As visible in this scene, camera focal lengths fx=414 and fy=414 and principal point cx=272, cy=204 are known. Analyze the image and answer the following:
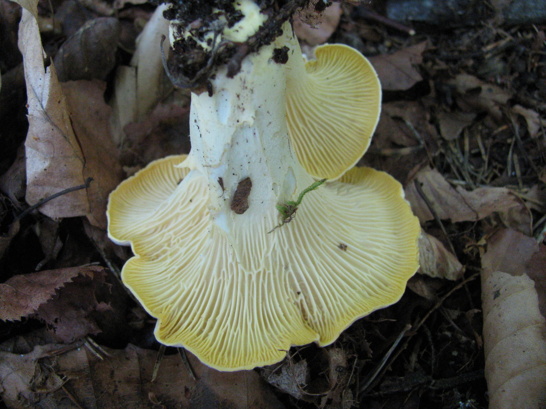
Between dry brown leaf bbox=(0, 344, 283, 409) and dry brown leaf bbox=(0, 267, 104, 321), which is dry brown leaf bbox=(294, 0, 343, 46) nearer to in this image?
dry brown leaf bbox=(0, 267, 104, 321)

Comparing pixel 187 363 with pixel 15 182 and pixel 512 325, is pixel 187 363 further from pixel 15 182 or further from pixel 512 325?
pixel 512 325

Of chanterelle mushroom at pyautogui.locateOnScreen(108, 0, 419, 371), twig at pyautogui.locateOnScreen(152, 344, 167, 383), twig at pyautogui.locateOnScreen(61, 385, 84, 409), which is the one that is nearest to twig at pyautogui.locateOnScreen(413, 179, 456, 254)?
chanterelle mushroom at pyautogui.locateOnScreen(108, 0, 419, 371)

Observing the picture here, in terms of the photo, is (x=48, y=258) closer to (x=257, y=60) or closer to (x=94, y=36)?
(x=94, y=36)

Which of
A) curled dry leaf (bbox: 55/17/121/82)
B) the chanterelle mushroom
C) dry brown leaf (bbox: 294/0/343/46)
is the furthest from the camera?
dry brown leaf (bbox: 294/0/343/46)

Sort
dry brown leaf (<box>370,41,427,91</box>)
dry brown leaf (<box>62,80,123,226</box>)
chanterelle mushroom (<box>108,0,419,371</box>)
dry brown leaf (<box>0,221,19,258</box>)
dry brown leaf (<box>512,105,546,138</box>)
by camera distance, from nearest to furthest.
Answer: chanterelle mushroom (<box>108,0,419,371</box>) < dry brown leaf (<box>0,221,19,258</box>) < dry brown leaf (<box>62,80,123,226</box>) < dry brown leaf (<box>512,105,546,138</box>) < dry brown leaf (<box>370,41,427,91</box>)

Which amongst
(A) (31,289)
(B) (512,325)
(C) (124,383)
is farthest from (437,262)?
(A) (31,289)

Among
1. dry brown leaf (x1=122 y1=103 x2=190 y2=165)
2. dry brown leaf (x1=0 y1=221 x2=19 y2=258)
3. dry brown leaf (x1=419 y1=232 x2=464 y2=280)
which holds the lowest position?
A: dry brown leaf (x1=419 y1=232 x2=464 y2=280)
